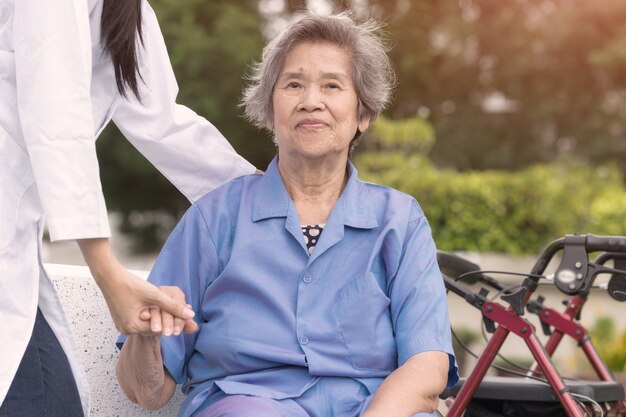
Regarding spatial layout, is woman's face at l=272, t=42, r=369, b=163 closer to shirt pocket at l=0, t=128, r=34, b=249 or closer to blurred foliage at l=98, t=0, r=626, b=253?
shirt pocket at l=0, t=128, r=34, b=249

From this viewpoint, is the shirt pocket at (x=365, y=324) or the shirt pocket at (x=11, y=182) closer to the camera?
the shirt pocket at (x=11, y=182)

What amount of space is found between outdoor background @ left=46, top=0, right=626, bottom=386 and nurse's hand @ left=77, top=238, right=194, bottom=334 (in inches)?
321

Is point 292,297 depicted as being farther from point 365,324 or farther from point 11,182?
point 11,182

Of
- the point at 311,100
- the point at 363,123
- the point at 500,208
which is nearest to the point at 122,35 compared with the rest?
the point at 311,100

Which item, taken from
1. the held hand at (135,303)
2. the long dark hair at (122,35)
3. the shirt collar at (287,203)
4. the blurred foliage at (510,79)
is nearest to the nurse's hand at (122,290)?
the held hand at (135,303)

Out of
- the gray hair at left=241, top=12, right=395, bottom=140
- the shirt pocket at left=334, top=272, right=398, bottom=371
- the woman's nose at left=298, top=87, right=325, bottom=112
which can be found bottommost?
the shirt pocket at left=334, top=272, right=398, bottom=371

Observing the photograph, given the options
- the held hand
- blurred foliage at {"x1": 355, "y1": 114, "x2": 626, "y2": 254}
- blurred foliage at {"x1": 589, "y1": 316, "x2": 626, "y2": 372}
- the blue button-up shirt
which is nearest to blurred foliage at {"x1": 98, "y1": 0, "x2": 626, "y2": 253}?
blurred foliage at {"x1": 355, "y1": 114, "x2": 626, "y2": 254}

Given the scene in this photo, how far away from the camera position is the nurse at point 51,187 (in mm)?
1707

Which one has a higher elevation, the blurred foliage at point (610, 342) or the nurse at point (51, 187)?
the nurse at point (51, 187)

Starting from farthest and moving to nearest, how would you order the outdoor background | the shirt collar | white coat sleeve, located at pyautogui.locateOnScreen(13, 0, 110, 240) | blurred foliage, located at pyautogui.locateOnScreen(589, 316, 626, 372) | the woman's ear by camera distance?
the outdoor background
blurred foliage, located at pyautogui.locateOnScreen(589, 316, 626, 372)
the woman's ear
the shirt collar
white coat sleeve, located at pyautogui.locateOnScreen(13, 0, 110, 240)

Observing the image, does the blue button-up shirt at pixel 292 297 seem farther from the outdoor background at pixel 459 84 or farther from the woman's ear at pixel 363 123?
the outdoor background at pixel 459 84

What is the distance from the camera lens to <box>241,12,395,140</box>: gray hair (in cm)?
269

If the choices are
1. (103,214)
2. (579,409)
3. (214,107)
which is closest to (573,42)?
(214,107)

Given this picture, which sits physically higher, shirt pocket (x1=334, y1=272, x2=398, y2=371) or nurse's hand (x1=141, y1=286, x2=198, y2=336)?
nurse's hand (x1=141, y1=286, x2=198, y2=336)
